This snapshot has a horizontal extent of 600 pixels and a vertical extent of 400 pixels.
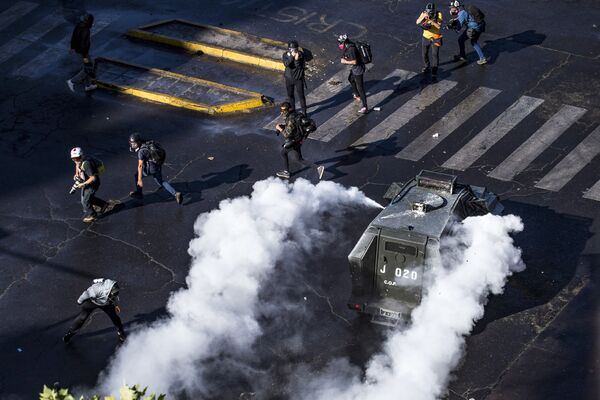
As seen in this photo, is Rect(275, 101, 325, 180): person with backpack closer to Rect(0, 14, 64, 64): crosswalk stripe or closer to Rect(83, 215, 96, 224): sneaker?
Rect(83, 215, 96, 224): sneaker

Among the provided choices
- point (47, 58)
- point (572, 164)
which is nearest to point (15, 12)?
point (47, 58)

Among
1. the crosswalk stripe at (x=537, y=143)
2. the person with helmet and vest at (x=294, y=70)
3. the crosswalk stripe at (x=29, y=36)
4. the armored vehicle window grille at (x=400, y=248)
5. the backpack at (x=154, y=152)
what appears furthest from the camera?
the crosswalk stripe at (x=29, y=36)

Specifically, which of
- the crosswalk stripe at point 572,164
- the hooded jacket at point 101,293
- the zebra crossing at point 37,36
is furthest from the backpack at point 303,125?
the zebra crossing at point 37,36

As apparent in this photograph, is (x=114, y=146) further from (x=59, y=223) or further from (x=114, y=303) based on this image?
(x=114, y=303)

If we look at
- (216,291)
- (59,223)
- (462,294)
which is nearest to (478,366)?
(462,294)

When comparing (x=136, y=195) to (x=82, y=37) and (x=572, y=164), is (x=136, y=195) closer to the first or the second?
(x=82, y=37)

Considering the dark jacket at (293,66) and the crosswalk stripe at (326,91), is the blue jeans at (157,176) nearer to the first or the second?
the crosswalk stripe at (326,91)
